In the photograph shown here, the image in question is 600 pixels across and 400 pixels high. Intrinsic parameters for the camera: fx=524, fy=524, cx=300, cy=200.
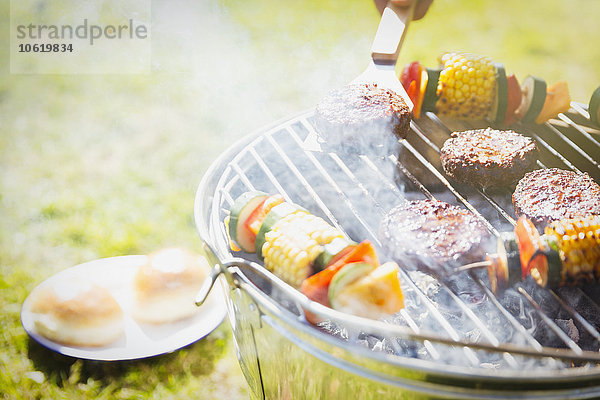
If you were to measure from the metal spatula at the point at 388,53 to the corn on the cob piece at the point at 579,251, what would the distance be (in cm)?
125

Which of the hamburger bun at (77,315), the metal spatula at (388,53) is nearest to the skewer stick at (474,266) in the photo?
the metal spatula at (388,53)

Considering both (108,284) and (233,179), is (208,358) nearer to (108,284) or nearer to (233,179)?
(108,284)

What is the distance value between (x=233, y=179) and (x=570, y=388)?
167cm

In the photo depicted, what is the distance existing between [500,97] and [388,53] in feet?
2.19

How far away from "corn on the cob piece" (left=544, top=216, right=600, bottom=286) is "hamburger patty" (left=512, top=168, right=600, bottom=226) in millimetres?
241

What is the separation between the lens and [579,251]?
75.0 inches

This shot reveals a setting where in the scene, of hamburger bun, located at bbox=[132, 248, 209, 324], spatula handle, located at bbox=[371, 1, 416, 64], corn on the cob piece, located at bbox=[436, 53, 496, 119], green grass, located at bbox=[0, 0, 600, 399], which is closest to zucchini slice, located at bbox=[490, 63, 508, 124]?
corn on the cob piece, located at bbox=[436, 53, 496, 119]

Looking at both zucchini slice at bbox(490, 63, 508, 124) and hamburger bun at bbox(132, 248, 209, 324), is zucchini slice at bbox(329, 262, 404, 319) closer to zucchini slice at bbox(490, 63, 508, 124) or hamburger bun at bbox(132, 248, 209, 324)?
hamburger bun at bbox(132, 248, 209, 324)

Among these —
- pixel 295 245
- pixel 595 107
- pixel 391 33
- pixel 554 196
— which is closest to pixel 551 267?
pixel 554 196

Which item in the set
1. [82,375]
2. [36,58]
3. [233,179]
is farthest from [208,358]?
[36,58]

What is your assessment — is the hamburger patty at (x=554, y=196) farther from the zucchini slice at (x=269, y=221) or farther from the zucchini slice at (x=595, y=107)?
the zucchini slice at (x=269, y=221)

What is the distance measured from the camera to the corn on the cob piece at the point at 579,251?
6.20 ft

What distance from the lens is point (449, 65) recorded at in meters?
2.94

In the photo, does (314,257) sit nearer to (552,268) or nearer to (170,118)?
(552,268)
